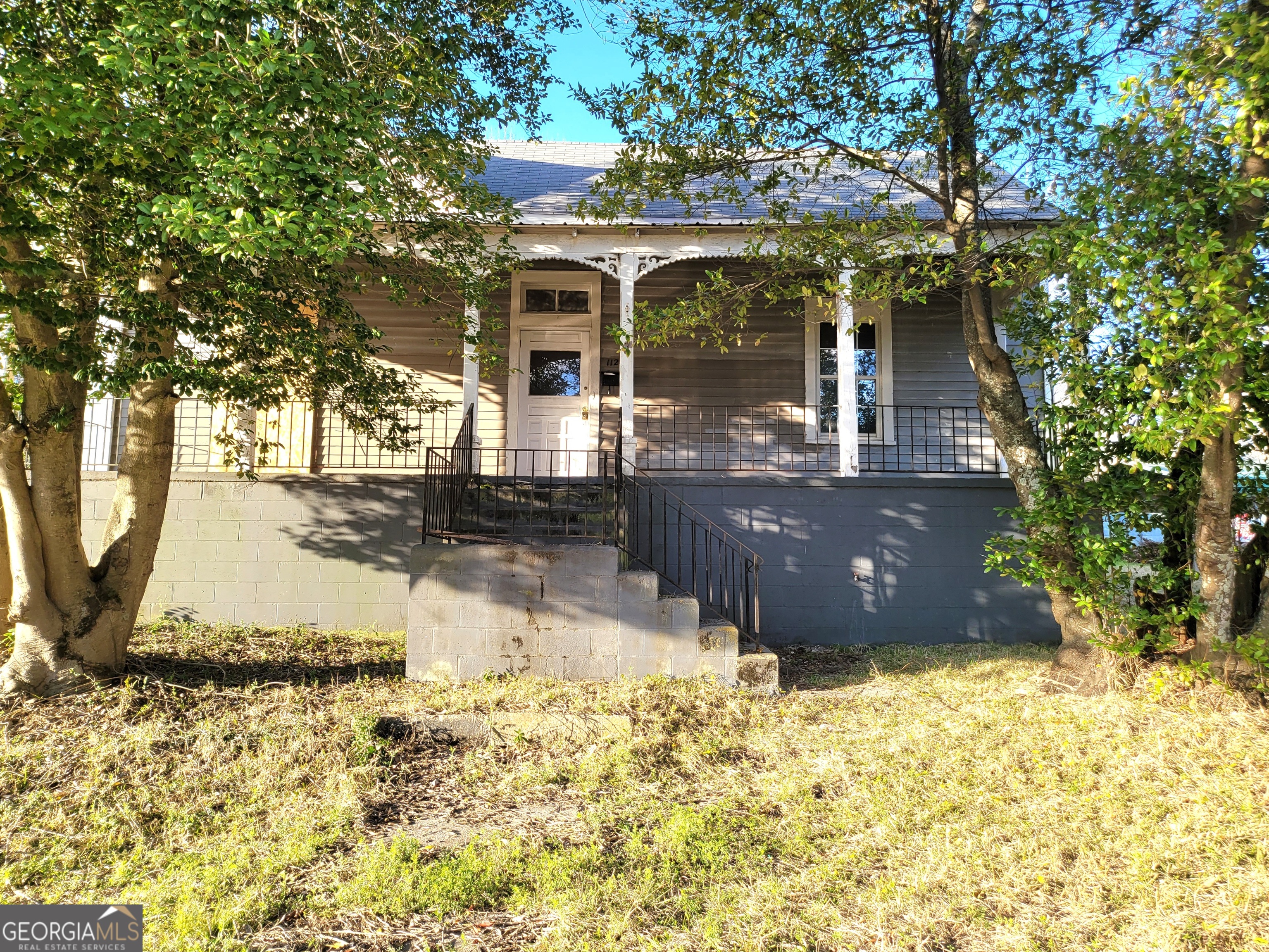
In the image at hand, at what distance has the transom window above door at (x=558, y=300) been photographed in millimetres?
10617

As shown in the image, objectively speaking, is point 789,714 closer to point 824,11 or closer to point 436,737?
point 436,737

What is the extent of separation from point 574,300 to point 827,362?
3.61 metres

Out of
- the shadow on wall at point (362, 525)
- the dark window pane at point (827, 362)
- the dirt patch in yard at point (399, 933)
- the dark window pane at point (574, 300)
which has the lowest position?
the dirt patch in yard at point (399, 933)


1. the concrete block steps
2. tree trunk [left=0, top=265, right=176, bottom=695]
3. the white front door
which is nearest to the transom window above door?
the white front door

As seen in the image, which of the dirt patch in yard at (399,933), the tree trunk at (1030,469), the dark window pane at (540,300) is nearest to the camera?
the dirt patch in yard at (399,933)

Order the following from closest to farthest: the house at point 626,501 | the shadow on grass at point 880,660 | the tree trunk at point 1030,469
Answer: the tree trunk at point 1030,469, the shadow on grass at point 880,660, the house at point 626,501

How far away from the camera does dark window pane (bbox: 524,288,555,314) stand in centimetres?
1062

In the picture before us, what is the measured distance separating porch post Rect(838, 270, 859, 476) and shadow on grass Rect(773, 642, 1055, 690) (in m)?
1.92

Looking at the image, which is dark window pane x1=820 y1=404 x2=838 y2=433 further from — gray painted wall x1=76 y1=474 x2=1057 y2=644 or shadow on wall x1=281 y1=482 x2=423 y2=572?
shadow on wall x1=281 y1=482 x2=423 y2=572

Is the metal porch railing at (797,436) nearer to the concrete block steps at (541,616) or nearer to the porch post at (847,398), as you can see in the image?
the porch post at (847,398)

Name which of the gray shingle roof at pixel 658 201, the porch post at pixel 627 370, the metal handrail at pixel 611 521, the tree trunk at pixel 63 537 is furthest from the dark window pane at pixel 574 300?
the tree trunk at pixel 63 537

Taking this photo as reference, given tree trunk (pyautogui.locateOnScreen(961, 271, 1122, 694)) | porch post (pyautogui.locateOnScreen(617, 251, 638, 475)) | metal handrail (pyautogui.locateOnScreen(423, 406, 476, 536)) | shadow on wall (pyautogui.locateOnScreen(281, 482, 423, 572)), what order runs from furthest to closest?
shadow on wall (pyautogui.locateOnScreen(281, 482, 423, 572)) → porch post (pyautogui.locateOnScreen(617, 251, 638, 475)) → metal handrail (pyautogui.locateOnScreen(423, 406, 476, 536)) → tree trunk (pyautogui.locateOnScreen(961, 271, 1122, 694))

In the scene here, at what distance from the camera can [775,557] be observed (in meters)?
8.30

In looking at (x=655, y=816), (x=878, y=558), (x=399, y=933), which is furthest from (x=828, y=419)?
(x=399, y=933)
